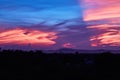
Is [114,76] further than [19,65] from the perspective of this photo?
No

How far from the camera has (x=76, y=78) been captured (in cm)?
5453

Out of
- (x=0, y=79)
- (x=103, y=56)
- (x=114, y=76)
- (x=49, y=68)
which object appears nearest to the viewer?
(x=0, y=79)

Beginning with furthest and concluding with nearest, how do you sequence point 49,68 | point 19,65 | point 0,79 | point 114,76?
point 19,65 < point 49,68 < point 114,76 < point 0,79

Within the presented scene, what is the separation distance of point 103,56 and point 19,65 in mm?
16627

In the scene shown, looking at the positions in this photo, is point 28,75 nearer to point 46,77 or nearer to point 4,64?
point 46,77

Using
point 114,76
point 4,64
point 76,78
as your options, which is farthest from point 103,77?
point 4,64

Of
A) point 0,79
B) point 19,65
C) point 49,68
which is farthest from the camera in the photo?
point 19,65

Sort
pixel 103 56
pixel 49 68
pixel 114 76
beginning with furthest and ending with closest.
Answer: pixel 103 56 < pixel 49 68 < pixel 114 76

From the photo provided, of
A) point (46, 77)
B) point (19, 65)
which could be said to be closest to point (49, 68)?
point (19, 65)

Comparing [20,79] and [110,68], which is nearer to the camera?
[20,79]

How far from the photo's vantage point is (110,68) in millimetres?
69250

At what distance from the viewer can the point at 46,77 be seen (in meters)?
55.1

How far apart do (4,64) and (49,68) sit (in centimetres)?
1000

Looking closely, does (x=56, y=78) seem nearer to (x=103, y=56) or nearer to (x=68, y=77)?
(x=68, y=77)
